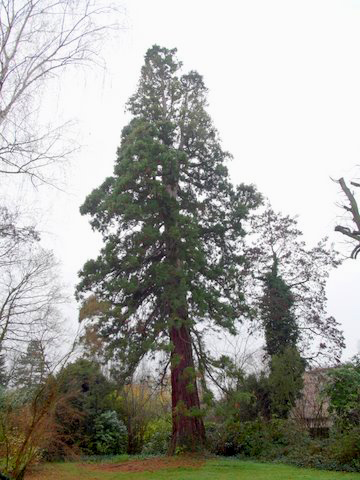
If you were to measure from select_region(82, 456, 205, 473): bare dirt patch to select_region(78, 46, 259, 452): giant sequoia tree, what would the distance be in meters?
0.65

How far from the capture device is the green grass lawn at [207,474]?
35.7 feet

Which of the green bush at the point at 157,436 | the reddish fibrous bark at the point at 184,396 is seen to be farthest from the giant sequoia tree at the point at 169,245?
the green bush at the point at 157,436

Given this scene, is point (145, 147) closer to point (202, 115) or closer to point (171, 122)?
point (171, 122)

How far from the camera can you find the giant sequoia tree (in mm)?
14688

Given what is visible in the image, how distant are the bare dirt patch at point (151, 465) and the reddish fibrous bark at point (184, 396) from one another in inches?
22.1

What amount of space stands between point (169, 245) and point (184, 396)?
17.1 feet

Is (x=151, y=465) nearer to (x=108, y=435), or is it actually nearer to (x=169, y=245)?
(x=108, y=435)

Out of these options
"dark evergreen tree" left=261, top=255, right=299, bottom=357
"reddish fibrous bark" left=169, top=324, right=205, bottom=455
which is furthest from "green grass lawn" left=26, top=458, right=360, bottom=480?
"dark evergreen tree" left=261, top=255, right=299, bottom=357

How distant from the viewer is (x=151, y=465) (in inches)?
527

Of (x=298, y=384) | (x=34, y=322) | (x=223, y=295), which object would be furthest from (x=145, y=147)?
(x=298, y=384)

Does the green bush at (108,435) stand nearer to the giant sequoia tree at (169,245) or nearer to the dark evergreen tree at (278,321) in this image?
the giant sequoia tree at (169,245)

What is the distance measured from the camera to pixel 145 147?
1623 cm

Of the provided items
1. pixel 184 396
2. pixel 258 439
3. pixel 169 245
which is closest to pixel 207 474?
pixel 184 396

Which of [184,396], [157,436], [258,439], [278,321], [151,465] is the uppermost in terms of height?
[278,321]
